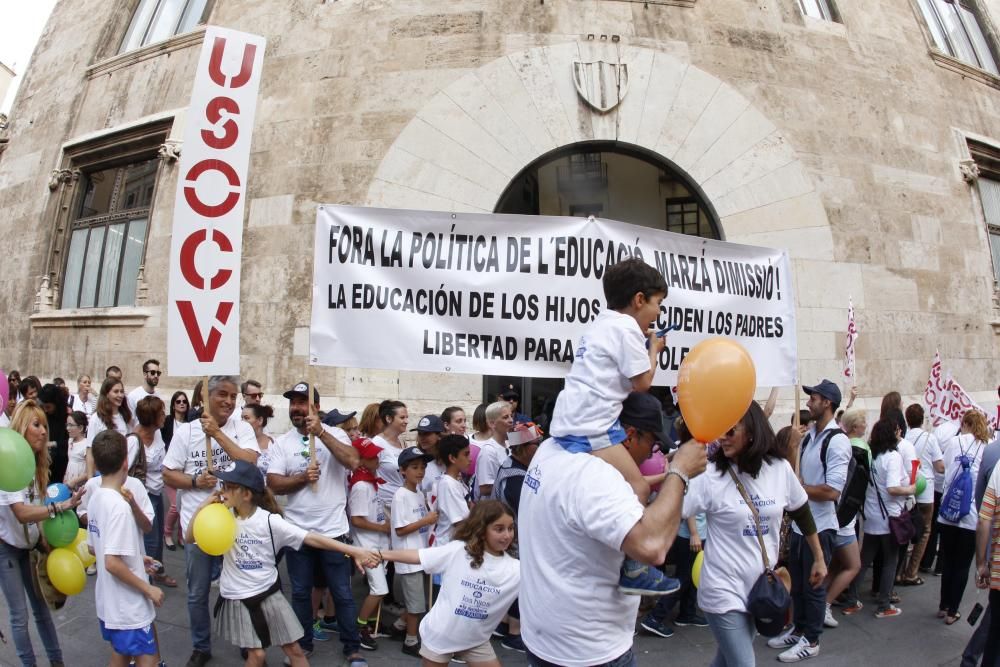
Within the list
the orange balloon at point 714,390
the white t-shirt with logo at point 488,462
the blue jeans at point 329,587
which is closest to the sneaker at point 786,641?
the white t-shirt with logo at point 488,462

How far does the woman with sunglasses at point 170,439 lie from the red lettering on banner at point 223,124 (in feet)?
12.2

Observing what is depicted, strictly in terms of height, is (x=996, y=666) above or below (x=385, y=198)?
below

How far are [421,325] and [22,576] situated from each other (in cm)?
297

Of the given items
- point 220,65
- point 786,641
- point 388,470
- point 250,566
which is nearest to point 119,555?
point 250,566

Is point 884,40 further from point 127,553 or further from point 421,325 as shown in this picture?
point 127,553

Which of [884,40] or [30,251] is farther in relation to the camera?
[30,251]

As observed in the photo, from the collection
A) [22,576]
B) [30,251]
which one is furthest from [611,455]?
[30,251]

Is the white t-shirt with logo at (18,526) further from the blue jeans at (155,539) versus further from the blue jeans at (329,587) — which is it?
the blue jeans at (155,539)

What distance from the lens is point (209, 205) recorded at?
464cm

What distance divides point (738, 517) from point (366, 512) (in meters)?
3.00

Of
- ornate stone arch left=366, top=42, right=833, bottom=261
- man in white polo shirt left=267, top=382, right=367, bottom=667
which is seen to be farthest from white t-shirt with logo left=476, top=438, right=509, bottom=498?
ornate stone arch left=366, top=42, right=833, bottom=261

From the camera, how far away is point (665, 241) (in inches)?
212

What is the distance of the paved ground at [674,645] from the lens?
4961 mm

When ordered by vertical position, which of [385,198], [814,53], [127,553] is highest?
[814,53]
